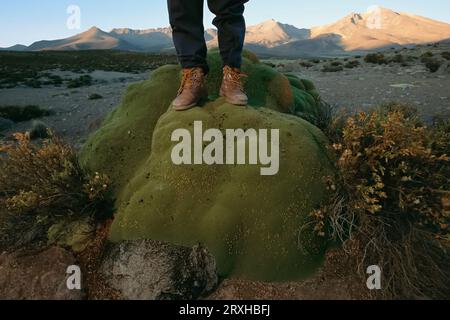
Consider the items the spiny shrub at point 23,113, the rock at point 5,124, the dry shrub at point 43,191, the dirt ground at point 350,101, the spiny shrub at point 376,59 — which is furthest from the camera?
the spiny shrub at point 376,59

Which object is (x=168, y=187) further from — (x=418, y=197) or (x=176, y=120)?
(x=418, y=197)

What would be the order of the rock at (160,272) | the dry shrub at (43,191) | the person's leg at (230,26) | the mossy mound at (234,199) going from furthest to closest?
1. the person's leg at (230,26)
2. the dry shrub at (43,191)
3. the mossy mound at (234,199)
4. the rock at (160,272)

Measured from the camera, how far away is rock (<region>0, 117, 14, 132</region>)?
1246cm

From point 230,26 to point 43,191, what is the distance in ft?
8.37

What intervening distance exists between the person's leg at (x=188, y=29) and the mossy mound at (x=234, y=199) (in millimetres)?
590

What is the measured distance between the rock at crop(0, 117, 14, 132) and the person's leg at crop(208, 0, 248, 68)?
1041 centimetres

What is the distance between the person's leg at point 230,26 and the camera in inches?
165

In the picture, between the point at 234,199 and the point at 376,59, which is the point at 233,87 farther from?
the point at 376,59

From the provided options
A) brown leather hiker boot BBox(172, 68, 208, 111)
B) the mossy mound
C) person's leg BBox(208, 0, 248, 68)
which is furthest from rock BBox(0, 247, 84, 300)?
person's leg BBox(208, 0, 248, 68)

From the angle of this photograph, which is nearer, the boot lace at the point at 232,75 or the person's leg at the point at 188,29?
the person's leg at the point at 188,29

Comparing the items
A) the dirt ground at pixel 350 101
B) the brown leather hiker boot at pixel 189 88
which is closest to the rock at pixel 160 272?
the brown leather hiker boot at pixel 189 88

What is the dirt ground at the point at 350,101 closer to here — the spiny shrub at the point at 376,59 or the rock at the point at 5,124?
the rock at the point at 5,124

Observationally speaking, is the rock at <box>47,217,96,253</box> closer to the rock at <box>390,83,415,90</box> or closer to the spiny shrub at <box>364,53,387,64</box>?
the rock at <box>390,83,415,90</box>

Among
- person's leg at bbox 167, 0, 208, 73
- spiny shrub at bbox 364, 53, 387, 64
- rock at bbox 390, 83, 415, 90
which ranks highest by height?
person's leg at bbox 167, 0, 208, 73
